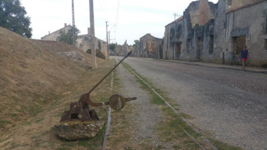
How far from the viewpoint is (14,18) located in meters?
38.7

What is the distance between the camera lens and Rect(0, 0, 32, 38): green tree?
37.9 meters

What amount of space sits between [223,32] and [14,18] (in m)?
32.3

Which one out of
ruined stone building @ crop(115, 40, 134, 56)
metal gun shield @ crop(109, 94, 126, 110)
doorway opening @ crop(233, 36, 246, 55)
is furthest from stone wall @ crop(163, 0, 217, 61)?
ruined stone building @ crop(115, 40, 134, 56)

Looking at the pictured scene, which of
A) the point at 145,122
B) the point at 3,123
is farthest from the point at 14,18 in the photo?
the point at 145,122

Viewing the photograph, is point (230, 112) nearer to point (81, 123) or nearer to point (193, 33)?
point (81, 123)

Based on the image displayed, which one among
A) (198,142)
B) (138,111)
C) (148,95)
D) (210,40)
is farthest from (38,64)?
(210,40)

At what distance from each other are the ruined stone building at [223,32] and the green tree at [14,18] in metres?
26.2

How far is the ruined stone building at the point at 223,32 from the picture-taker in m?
18.7

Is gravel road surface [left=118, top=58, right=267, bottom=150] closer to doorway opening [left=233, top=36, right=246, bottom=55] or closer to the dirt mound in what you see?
the dirt mound

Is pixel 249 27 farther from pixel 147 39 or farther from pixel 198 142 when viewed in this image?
pixel 147 39

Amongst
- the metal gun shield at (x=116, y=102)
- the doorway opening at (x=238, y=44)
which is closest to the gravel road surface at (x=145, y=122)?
the metal gun shield at (x=116, y=102)

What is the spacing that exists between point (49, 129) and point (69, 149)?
123 cm

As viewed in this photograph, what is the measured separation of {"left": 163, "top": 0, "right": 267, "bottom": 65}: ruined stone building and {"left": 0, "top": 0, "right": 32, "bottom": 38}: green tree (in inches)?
1031

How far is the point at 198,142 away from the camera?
3701 mm
